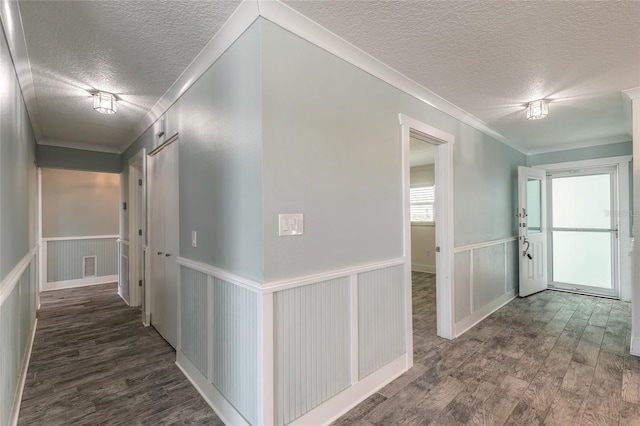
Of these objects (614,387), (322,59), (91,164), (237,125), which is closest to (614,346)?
(614,387)

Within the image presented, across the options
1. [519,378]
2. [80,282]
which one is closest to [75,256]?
[80,282]

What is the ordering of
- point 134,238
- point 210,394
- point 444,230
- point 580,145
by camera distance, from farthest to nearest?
point 580,145
point 134,238
point 444,230
point 210,394

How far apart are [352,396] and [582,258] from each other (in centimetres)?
500

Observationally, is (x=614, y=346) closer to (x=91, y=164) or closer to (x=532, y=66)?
(x=532, y=66)

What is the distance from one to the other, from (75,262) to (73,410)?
15.0 feet

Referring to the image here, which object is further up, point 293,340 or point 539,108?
point 539,108

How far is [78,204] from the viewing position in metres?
5.58

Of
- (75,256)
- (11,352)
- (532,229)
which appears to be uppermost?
(532,229)

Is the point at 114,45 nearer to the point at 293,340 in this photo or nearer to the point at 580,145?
the point at 293,340

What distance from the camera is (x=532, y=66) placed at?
7.41 ft

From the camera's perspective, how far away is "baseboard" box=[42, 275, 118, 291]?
5.21 metres

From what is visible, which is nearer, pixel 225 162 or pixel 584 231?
pixel 225 162

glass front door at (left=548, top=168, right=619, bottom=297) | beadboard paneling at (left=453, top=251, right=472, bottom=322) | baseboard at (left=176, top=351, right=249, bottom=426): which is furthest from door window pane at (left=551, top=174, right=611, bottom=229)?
baseboard at (left=176, top=351, right=249, bottom=426)

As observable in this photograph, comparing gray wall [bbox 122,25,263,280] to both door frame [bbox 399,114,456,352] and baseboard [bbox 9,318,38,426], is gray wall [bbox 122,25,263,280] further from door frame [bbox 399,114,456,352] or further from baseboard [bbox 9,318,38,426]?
door frame [bbox 399,114,456,352]
